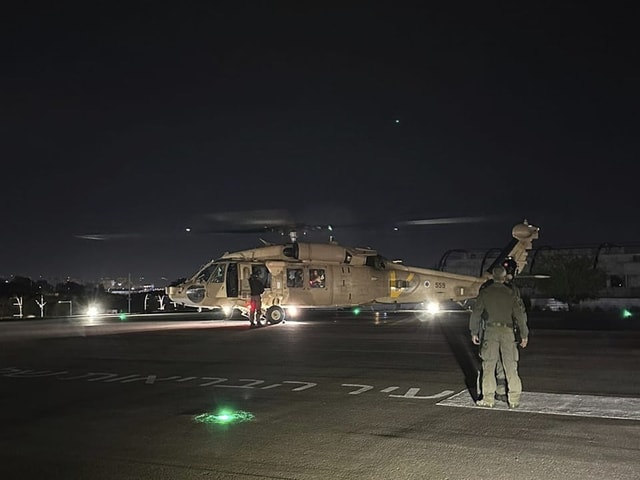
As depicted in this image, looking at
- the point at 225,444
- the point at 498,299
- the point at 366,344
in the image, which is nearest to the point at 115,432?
the point at 225,444

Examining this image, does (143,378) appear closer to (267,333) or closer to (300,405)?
(300,405)

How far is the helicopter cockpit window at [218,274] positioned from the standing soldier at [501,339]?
20331mm

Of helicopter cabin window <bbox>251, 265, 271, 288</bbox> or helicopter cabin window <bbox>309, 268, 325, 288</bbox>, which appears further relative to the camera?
helicopter cabin window <bbox>309, 268, 325, 288</bbox>

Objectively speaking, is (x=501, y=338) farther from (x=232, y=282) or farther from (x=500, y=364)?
(x=232, y=282)

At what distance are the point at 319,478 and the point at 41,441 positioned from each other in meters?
3.56

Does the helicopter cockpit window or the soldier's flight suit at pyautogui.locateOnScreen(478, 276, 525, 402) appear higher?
the helicopter cockpit window

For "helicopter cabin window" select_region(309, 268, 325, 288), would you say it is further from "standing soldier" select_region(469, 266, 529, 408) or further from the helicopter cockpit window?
"standing soldier" select_region(469, 266, 529, 408)

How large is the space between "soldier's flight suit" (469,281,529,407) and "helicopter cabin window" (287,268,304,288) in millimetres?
20370

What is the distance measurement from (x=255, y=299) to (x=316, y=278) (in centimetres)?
327

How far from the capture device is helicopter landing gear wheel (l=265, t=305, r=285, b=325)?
28859mm

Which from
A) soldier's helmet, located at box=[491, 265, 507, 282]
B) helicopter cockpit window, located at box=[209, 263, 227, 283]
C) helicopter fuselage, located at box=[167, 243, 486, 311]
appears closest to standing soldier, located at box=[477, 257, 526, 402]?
soldier's helmet, located at box=[491, 265, 507, 282]

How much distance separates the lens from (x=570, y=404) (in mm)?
9570

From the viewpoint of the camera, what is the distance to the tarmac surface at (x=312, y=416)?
6.61m

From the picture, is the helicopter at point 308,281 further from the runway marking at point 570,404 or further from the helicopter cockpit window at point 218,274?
the runway marking at point 570,404
